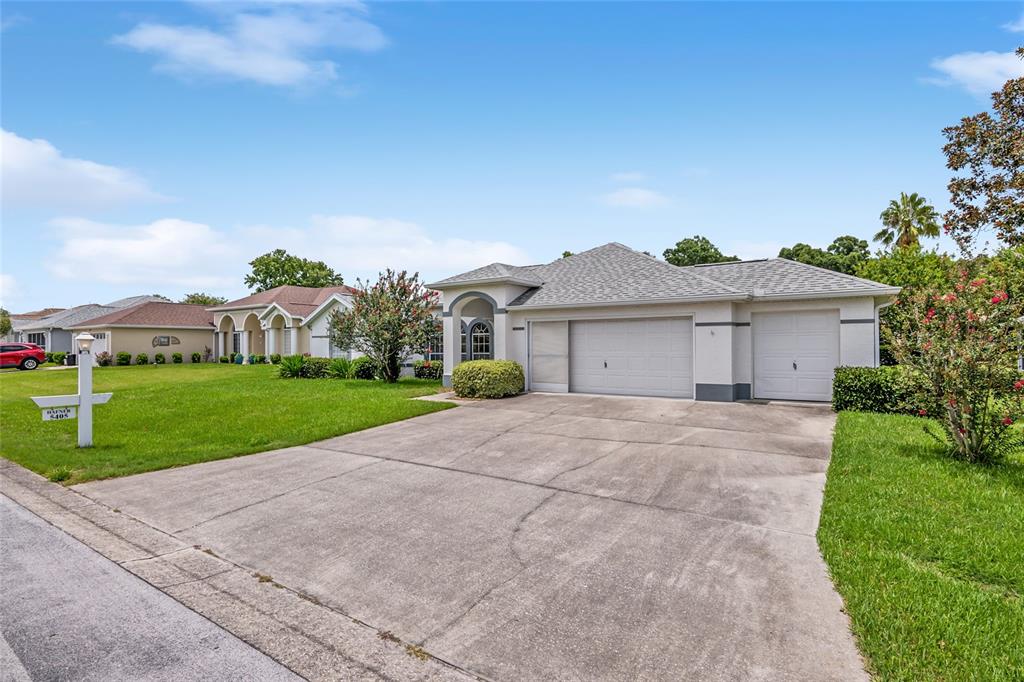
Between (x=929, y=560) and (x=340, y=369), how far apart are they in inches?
847

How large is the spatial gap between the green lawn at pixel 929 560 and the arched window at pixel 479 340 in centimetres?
1355

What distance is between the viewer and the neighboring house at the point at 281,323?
28594 mm

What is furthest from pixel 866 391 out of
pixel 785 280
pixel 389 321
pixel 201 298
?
pixel 201 298

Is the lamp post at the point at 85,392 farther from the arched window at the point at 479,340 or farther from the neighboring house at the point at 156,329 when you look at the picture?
the neighboring house at the point at 156,329

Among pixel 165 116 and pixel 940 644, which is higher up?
pixel 165 116

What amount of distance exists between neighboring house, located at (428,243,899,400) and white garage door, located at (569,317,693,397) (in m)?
0.03

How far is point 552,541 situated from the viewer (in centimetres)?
492

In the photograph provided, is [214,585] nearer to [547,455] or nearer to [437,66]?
[547,455]

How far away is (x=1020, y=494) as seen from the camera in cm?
587

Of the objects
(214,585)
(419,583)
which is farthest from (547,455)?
(214,585)

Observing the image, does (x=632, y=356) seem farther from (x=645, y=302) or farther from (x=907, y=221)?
(x=907, y=221)

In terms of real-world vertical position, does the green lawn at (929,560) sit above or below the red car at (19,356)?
below

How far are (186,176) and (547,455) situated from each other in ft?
49.0

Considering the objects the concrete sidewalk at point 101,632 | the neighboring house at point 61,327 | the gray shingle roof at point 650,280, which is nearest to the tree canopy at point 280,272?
the neighboring house at point 61,327
